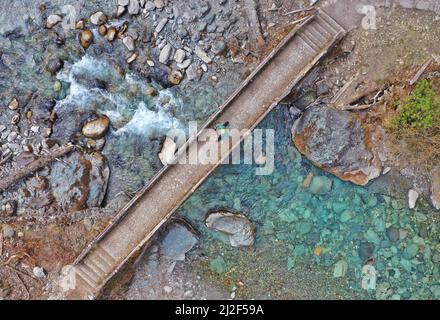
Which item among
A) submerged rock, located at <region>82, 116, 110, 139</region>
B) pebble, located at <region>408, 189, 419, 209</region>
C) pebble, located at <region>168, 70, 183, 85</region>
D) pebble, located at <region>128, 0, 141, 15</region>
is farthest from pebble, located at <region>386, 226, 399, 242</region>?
pebble, located at <region>128, 0, 141, 15</region>

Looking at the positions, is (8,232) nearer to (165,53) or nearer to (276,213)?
(165,53)

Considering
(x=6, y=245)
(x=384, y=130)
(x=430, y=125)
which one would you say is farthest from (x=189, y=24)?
(x=6, y=245)

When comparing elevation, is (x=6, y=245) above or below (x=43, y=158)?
below

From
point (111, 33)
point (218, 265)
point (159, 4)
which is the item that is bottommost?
point (218, 265)

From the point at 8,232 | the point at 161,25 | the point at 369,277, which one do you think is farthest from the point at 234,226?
the point at 8,232

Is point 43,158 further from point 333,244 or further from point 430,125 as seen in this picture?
point 430,125

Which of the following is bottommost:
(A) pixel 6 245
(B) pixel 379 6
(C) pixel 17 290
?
(C) pixel 17 290
